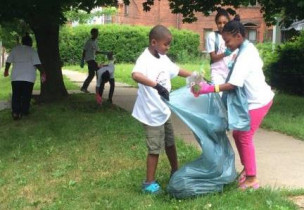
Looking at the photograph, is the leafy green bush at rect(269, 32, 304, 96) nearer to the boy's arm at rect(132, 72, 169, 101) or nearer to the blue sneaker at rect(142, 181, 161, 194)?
the blue sneaker at rect(142, 181, 161, 194)

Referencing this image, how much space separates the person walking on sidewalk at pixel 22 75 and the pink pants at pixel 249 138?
19.6 ft

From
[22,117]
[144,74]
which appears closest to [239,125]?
[144,74]

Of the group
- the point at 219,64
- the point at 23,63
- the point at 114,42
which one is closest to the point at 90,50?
the point at 23,63

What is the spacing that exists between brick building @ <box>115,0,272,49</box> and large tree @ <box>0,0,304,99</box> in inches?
A: 1124

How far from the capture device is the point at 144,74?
16.5 feet

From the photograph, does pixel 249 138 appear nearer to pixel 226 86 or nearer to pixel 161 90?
pixel 226 86

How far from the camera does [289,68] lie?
1538 cm

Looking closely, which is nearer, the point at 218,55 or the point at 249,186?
the point at 249,186

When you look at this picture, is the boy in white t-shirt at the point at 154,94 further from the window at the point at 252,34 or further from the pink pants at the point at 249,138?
the window at the point at 252,34

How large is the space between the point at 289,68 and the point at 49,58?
22.8 feet

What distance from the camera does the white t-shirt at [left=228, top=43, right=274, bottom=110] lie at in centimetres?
498

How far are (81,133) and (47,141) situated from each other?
680mm

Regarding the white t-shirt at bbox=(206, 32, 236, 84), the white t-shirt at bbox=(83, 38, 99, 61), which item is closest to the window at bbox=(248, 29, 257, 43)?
the white t-shirt at bbox=(83, 38, 99, 61)

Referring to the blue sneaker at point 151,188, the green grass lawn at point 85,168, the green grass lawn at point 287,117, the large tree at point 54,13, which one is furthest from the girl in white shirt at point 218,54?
the large tree at point 54,13
